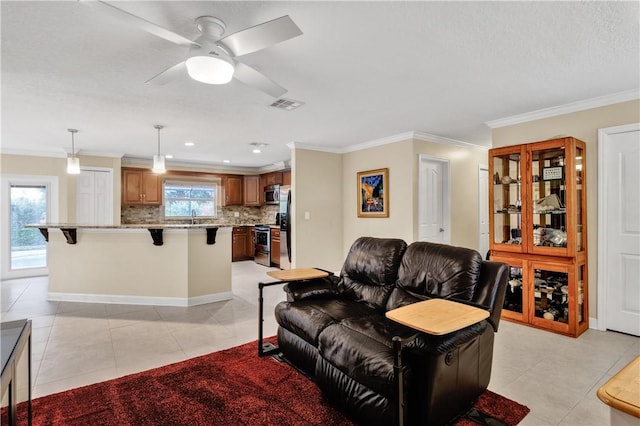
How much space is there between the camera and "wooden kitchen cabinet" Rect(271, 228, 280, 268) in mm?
7113

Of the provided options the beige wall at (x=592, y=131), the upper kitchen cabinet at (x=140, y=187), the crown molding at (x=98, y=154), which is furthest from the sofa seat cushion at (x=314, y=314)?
the upper kitchen cabinet at (x=140, y=187)

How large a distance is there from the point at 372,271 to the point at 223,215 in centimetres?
632

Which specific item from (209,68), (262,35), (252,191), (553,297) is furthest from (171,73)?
(252,191)

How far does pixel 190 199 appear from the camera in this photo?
26.1ft

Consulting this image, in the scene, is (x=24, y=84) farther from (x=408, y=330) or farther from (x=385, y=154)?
(x=385, y=154)

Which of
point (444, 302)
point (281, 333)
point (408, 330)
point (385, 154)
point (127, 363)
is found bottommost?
point (127, 363)

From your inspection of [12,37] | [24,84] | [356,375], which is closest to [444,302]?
[356,375]

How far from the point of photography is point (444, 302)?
6.35 feet

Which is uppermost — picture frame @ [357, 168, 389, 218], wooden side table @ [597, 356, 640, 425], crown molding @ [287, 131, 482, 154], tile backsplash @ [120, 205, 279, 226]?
crown molding @ [287, 131, 482, 154]

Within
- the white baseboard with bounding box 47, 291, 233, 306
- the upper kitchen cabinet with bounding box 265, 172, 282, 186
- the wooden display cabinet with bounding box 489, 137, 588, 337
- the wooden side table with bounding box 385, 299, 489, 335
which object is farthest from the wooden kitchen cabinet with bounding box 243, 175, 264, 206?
the wooden side table with bounding box 385, 299, 489, 335

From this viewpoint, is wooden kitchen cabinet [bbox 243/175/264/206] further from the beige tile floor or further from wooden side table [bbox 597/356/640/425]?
wooden side table [bbox 597/356/640/425]

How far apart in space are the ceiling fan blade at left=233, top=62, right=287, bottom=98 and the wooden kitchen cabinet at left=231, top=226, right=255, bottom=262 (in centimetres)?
612

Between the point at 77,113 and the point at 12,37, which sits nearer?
the point at 12,37

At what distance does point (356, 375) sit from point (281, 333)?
1032 mm
